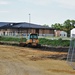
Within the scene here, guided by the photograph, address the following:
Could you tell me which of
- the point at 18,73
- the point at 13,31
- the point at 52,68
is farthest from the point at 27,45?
the point at 13,31

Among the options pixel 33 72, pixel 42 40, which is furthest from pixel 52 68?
pixel 42 40

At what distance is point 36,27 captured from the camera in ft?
339

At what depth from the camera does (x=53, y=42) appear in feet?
185

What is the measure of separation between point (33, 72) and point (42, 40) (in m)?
38.5

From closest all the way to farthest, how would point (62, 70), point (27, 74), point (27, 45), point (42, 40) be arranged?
point (27, 74) < point (62, 70) < point (27, 45) < point (42, 40)

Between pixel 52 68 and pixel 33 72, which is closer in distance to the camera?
pixel 33 72

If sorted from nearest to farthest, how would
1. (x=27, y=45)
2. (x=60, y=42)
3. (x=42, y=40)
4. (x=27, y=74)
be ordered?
(x=27, y=74), (x=27, y=45), (x=60, y=42), (x=42, y=40)

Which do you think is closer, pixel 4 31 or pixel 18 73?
pixel 18 73

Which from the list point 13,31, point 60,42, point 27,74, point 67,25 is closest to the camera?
point 27,74

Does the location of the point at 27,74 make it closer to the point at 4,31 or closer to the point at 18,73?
the point at 18,73

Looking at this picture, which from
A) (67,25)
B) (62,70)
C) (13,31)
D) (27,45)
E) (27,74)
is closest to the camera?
(27,74)

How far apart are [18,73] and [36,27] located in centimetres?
8277

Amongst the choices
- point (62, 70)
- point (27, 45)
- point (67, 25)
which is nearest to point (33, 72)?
point (62, 70)

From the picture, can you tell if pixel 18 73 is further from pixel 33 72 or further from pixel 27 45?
pixel 27 45
